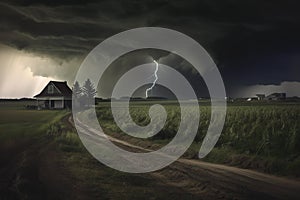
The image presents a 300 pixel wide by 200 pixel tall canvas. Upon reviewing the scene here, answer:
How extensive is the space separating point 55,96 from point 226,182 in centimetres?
1006

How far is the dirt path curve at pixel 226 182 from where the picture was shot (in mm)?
10336

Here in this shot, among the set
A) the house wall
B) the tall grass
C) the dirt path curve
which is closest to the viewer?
the dirt path curve

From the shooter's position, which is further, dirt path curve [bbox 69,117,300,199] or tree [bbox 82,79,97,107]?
tree [bbox 82,79,97,107]

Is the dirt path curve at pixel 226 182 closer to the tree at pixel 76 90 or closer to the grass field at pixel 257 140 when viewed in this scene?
the grass field at pixel 257 140

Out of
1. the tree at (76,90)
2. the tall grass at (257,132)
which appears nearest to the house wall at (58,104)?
the tree at (76,90)

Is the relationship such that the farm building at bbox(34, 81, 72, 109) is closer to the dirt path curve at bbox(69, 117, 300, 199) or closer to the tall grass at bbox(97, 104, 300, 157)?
the dirt path curve at bbox(69, 117, 300, 199)

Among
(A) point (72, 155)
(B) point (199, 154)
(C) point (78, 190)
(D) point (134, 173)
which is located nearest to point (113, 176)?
Answer: (D) point (134, 173)

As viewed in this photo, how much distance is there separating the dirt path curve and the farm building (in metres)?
6.62

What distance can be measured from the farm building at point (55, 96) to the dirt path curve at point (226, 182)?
21.7 ft

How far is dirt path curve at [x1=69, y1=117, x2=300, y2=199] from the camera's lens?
10336mm

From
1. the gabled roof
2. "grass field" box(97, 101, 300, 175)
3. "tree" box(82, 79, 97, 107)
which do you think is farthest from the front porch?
"grass field" box(97, 101, 300, 175)

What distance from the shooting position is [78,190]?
10.3 metres

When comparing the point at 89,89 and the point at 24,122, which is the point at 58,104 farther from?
the point at 24,122

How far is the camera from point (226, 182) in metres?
11.5
